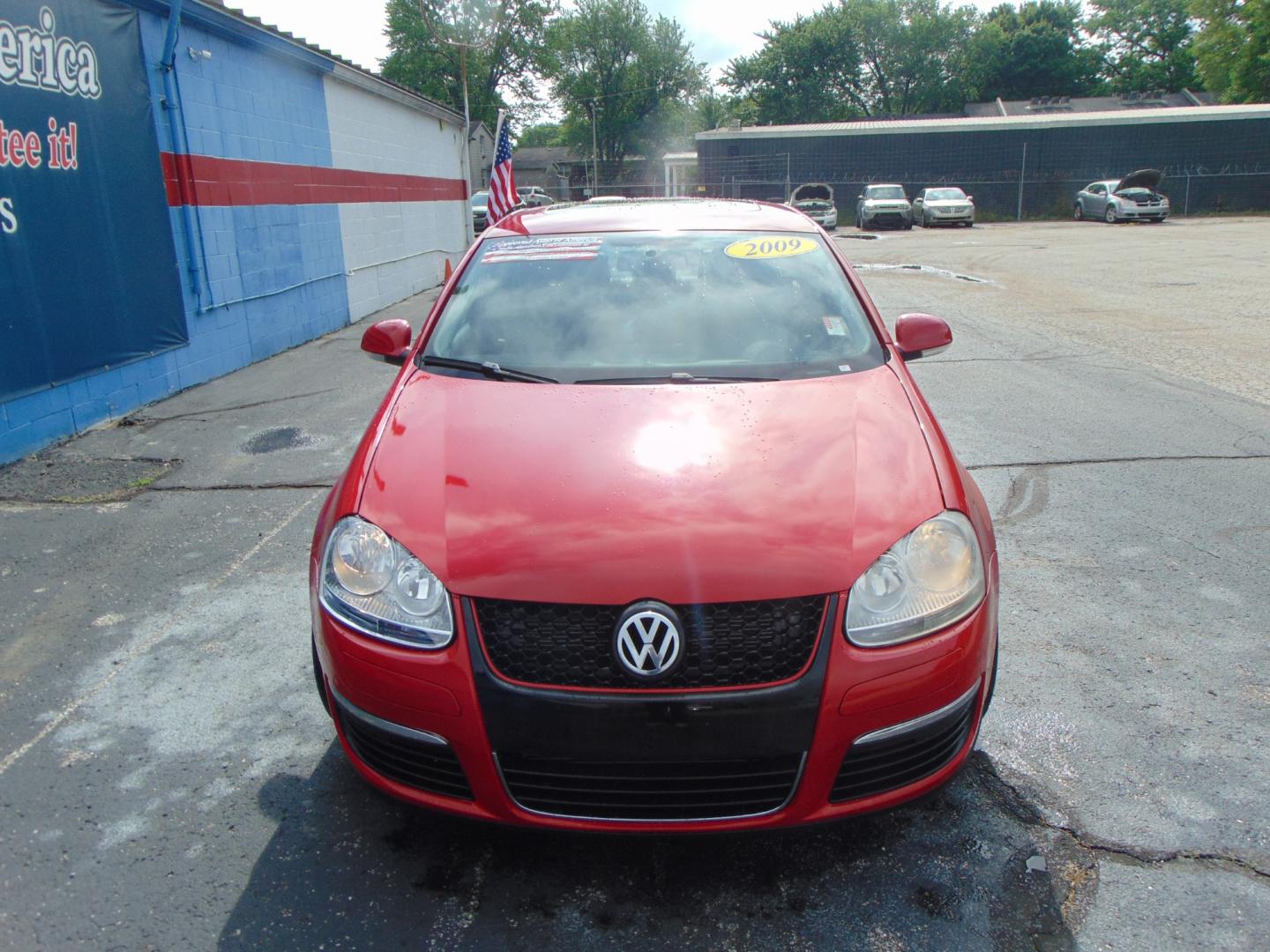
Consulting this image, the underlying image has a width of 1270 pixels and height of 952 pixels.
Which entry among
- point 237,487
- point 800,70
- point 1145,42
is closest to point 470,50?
point 800,70

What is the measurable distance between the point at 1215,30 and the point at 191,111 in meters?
56.4

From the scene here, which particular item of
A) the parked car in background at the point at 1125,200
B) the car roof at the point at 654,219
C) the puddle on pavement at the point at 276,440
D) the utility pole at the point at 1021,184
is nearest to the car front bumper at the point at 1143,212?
the parked car in background at the point at 1125,200

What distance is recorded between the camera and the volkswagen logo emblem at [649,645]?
85.0 inches

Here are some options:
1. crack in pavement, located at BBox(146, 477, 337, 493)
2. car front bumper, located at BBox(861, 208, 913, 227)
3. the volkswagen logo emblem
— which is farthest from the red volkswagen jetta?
car front bumper, located at BBox(861, 208, 913, 227)

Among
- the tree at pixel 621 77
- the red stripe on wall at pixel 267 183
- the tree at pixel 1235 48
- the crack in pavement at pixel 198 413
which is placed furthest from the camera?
the tree at pixel 621 77

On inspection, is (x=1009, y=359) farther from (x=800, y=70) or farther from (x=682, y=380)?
(x=800, y=70)

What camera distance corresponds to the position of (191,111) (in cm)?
934

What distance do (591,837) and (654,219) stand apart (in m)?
2.75

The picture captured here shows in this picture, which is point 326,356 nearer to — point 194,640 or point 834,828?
point 194,640

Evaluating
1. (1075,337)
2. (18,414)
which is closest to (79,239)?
(18,414)

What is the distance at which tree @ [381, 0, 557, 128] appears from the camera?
6128 centimetres

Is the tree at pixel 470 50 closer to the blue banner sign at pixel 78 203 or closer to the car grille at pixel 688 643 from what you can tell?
the blue banner sign at pixel 78 203

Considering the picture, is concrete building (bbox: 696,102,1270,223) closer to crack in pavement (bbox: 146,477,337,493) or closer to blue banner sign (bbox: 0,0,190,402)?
blue banner sign (bbox: 0,0,190,402)

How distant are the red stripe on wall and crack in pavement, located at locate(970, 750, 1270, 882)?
8.74 metres
